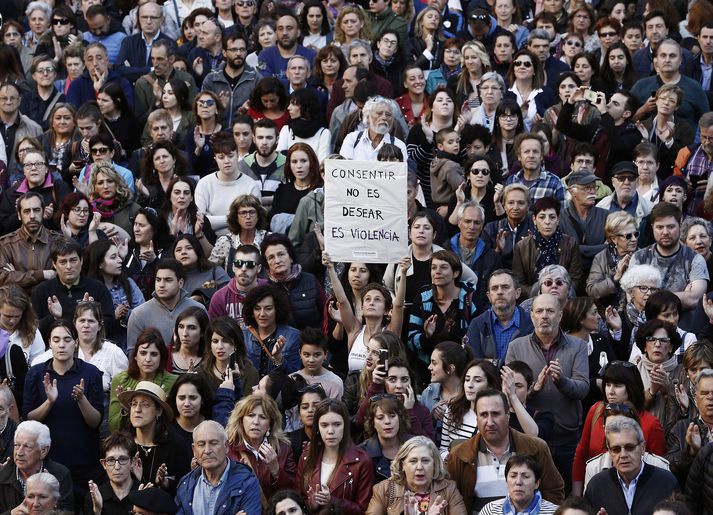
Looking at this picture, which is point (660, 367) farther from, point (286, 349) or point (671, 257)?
point (286, 349)

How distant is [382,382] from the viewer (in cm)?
1418

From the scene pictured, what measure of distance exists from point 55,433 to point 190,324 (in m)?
1.31

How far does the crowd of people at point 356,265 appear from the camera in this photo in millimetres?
13297

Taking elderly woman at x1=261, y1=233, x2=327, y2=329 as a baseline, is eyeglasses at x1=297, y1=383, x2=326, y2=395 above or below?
below

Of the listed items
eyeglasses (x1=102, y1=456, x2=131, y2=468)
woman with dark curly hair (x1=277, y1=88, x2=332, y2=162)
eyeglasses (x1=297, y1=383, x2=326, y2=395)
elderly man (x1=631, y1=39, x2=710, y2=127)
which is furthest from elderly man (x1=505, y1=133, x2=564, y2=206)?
eyeglasses (x1=102, y1=456, x2=131, y2=468)

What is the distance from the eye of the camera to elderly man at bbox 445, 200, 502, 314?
53.3 ft

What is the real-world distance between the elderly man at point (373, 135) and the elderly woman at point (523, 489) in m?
5.86

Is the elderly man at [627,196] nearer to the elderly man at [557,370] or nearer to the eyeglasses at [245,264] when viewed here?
the elderly man at [557,370]

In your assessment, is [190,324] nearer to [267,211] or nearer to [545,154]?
[267,211]

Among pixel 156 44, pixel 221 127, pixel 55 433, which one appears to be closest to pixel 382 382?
pixel 55 433

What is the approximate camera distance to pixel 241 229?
1670 cm

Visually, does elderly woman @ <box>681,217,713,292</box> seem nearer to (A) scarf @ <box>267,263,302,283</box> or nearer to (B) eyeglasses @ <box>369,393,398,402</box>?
(A) scarf @ <box>267,263,302,283</box>

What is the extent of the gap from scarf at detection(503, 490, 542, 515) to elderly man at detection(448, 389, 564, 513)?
49 centimetres

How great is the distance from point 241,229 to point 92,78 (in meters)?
4.26
